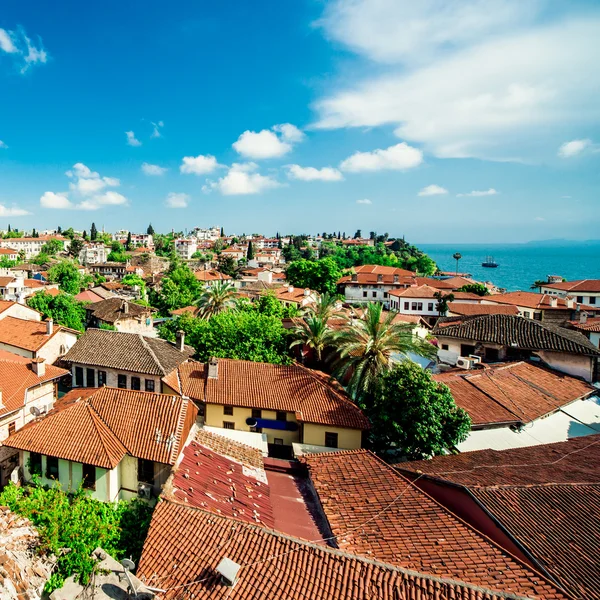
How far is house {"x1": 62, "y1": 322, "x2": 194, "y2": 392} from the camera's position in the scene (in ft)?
86.0

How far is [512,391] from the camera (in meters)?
22.3

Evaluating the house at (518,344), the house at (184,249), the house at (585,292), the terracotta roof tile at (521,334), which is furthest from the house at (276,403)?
the house at (184,249)

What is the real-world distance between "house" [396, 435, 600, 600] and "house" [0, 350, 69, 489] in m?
17.5

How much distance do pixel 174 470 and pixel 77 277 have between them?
7894 centimetres

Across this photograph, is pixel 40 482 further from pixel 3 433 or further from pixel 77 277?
pixel 77 277

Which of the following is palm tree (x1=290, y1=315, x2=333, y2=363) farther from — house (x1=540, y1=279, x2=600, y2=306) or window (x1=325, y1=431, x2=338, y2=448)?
house (x1=540, y1=279, x2=600, y2=306)

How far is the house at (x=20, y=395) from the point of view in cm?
1853

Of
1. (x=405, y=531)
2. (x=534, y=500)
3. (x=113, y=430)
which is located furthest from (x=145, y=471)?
(x=534, y=500)

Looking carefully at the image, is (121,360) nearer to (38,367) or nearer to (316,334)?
(38,367)

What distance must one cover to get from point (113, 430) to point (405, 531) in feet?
37.6

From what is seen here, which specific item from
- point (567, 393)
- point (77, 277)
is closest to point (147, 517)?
point (567, 393)

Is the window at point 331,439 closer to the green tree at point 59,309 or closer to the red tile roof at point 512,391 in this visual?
the red tile roof at point 512,391

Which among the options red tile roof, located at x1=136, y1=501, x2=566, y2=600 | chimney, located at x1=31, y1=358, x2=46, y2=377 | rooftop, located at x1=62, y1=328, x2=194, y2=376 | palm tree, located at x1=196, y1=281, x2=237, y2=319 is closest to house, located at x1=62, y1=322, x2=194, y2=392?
rooftop, located at x1=62, y1=328, x2=194, y2=376

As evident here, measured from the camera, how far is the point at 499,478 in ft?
44.2
